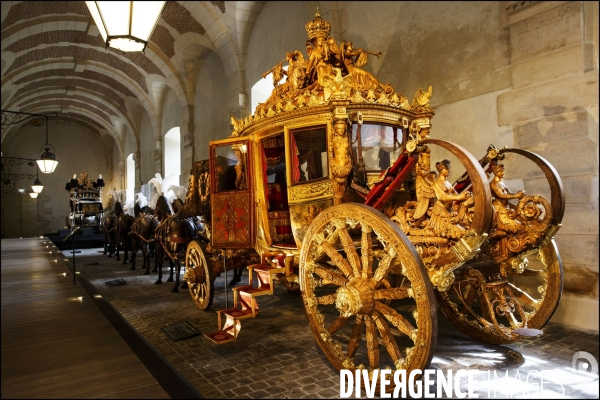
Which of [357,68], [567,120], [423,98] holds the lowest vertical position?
[567,120]

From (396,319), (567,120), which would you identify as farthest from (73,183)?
(567,120)

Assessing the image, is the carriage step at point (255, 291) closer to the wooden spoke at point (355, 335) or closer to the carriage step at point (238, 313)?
the carriage step at point (238, 313)

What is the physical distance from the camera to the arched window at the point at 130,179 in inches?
252

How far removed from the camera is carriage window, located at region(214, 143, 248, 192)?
4293 millimetres

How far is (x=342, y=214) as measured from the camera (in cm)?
240

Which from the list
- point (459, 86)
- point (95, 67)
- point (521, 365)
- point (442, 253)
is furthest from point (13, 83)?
point (521, 365)

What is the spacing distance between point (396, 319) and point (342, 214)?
0.68 metres

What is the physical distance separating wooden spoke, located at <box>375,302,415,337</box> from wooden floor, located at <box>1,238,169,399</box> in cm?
125

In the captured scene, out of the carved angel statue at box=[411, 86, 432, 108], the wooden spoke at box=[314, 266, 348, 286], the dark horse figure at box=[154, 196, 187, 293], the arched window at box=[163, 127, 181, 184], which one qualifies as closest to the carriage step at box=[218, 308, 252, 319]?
the wooden spoke at box=[314, 266, 348, 286]

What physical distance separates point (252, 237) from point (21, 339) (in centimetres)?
271

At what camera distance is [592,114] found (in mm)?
3527

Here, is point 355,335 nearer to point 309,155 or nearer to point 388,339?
point 388,339

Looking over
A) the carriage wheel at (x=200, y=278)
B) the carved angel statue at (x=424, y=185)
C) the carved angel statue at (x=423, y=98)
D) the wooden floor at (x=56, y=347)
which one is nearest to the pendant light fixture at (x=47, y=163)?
the wooden floor at (x=56, y=347)

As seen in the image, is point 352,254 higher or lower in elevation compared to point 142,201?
lower
